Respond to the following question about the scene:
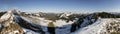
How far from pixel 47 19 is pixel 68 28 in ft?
2.76

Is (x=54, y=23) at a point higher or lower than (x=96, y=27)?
higher

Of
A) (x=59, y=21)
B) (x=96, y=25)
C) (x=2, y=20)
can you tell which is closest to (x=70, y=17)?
(x=59, y=21)

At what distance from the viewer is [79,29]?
34.4 feet

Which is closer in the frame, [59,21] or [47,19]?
[47,19]

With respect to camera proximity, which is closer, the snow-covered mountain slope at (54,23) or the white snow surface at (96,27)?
the snow-covered mountain slope at (54,23)

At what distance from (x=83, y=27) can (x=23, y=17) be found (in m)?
1.59

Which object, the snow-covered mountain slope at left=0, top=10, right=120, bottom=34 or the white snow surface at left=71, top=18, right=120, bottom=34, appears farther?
the white snow surface at left=71, top=18, right=120, bottom=34

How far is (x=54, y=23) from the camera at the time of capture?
10078mm

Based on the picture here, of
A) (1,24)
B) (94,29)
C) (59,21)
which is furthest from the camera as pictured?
(59,21)

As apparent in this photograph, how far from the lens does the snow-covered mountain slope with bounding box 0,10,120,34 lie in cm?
938

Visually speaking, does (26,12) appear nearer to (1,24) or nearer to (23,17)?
(23,17)

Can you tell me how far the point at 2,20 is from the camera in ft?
31.0

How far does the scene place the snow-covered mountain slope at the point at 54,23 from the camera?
938 centimetres

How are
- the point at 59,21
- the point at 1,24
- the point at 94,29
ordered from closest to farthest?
the point at 1,24
the point at 94,29
the point at 59,21
